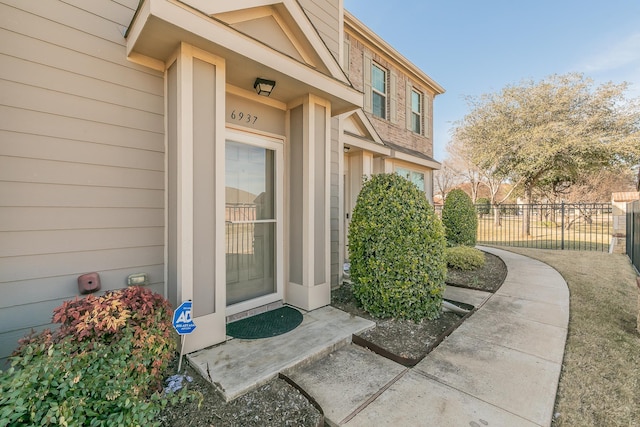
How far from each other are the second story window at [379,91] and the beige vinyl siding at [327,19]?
Answer: 2.46m

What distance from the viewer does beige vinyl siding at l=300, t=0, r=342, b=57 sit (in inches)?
179

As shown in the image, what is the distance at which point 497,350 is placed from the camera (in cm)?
296

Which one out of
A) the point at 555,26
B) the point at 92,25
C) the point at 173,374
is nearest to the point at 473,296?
the point at 173,374

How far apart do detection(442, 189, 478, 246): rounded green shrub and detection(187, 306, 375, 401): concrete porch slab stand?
5287mm

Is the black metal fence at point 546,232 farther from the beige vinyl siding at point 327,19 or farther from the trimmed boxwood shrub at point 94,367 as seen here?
the trimmed boxwood shrub at point 94,367

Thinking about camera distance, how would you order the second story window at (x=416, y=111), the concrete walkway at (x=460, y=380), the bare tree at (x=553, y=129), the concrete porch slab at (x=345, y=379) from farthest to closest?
the bare tree at (x=553, y=129), the second story window at (x=416, y=111), the concrete porch slab at (x=345, y=379), the concrete walkway at (x=460, y=380)

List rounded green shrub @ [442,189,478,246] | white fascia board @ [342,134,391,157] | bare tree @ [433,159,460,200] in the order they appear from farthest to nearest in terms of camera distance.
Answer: bare tree @ [433,159,460,200]
rounded green shrub @ [442,189,478,246]
white fascia board @ [342,134,391,157]

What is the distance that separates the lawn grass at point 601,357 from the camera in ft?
6.91

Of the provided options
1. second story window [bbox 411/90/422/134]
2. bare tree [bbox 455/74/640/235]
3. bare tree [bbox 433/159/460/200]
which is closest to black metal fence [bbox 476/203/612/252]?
bare tree [bbox 455/74/640/235]

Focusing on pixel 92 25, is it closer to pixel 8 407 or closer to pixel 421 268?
pixel 8 407

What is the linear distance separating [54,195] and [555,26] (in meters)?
13.9

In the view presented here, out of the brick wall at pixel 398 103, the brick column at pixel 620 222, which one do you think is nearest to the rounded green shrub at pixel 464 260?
the brick wall at pixel 398 103

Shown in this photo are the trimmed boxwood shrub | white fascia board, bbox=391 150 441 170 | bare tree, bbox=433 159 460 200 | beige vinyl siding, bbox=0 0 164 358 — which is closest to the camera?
the trimmed boxwood shrub

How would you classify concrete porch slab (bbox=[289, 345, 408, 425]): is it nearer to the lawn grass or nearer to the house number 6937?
the lawn grass
